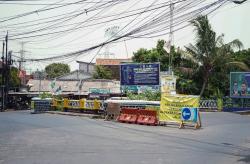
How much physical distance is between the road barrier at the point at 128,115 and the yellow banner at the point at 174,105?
68.5 inches

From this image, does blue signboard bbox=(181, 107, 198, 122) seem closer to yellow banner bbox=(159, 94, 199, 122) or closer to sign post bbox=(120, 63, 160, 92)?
yellow banner bbox=(159, 94, 199, 122)

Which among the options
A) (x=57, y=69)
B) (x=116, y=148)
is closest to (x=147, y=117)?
(x=116, y=148)

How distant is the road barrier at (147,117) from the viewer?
23633 millimetres

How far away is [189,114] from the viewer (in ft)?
72.8

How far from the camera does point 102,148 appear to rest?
43.4 feet

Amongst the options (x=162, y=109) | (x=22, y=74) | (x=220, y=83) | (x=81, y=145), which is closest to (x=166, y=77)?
(x=162, y=109)

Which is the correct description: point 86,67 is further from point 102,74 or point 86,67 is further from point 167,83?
point 167,83

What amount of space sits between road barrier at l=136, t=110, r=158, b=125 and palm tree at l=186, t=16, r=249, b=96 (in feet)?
69.7

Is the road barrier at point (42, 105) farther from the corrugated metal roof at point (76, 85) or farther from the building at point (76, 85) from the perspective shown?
the corrugated metal roof at point (76, 85)

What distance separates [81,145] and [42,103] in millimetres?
24438

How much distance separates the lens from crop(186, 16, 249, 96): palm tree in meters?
43.7

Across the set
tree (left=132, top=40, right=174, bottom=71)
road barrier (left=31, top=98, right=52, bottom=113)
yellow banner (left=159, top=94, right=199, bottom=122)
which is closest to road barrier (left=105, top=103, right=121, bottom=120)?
yellow banner (left=159, top=94, right=199, bottom=122)

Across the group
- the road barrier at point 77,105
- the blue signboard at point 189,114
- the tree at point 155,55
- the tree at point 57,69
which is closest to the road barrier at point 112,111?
the road barrier at point 77,105

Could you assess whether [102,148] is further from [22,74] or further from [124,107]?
[22,74]
